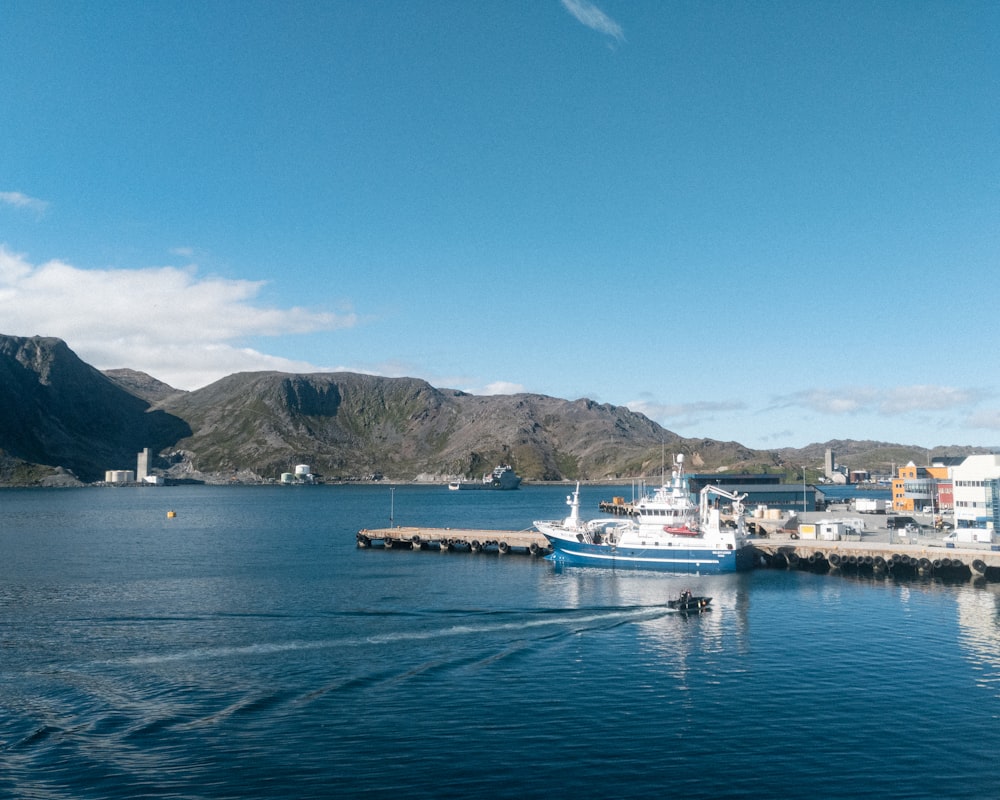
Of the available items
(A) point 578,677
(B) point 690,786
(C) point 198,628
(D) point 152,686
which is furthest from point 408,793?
(C) point 198,628

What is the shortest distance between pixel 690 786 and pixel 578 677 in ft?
51.4

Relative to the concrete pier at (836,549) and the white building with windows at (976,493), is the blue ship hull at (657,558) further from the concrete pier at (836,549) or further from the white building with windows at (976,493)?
the white building with windows at (976,493)

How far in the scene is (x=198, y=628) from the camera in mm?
60375

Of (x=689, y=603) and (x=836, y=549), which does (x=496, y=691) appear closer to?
(x=689, y=603)

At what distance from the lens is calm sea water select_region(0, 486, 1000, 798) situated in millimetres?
32281

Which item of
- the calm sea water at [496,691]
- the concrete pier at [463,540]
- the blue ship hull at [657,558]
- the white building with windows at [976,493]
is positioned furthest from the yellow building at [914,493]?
the concrete pier at [463,540]

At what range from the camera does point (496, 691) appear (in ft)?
144

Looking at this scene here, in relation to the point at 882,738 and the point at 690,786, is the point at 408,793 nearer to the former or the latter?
the point at 690,786

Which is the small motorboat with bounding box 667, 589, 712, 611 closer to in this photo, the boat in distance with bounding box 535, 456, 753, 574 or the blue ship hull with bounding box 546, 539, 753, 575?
the blue ship hull with bounding box 546, 539, 753, 575

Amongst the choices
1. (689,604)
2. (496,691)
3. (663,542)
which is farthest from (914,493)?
(496,691)

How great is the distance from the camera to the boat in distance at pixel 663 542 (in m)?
93.1

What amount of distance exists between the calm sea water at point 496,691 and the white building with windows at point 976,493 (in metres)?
26.2

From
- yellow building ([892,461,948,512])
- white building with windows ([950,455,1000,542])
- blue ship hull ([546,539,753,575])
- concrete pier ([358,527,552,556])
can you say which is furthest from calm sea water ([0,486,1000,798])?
yellow building ([892,461,948,512])

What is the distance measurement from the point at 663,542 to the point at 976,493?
45.0m
